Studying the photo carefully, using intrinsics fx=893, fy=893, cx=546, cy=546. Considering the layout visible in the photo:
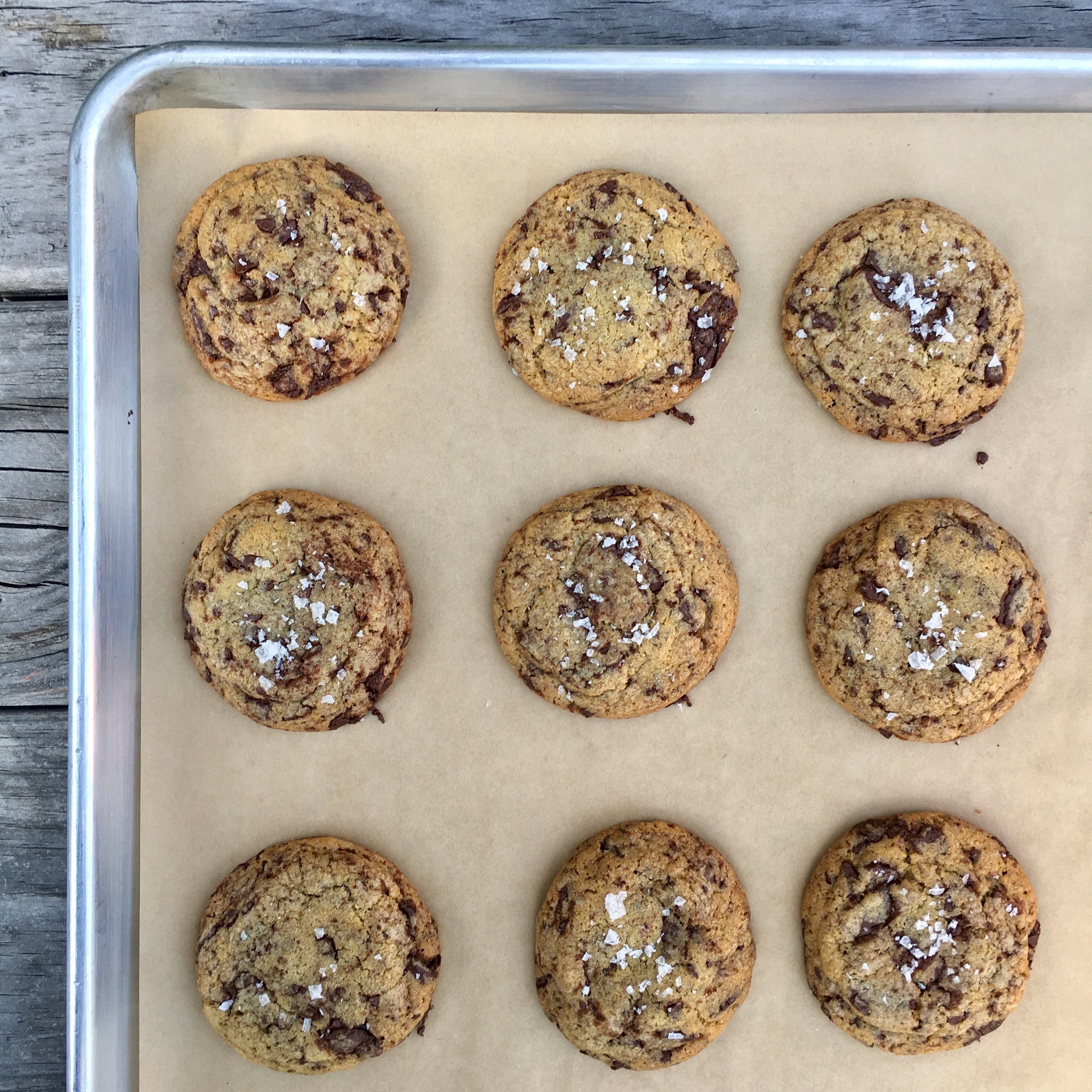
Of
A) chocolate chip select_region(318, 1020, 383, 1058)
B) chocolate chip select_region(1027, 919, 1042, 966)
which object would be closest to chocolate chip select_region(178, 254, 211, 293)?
chocolate chip select_region(318, 1020, 383, 1058)

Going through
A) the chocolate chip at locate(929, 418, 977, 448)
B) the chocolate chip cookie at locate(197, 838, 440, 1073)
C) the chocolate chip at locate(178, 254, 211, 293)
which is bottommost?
the chocolate chip cookie at locate(197, 838, 440, 1073)

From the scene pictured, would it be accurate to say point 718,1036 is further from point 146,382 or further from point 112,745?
point 146,382

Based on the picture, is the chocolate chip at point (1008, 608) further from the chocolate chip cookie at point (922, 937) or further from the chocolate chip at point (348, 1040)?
the chocolate chip at point (348, 1040)

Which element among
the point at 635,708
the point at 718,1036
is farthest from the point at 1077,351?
the point at 718,1036

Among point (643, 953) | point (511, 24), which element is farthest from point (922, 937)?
point (511, 24)

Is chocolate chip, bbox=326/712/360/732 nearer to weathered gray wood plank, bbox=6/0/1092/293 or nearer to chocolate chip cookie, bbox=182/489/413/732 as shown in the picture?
chocolate chip cookie, bbox=182/489/413/732

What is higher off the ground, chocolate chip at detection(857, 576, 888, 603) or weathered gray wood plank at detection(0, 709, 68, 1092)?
chocolate chip at detection(857, 576, 888, 603)
